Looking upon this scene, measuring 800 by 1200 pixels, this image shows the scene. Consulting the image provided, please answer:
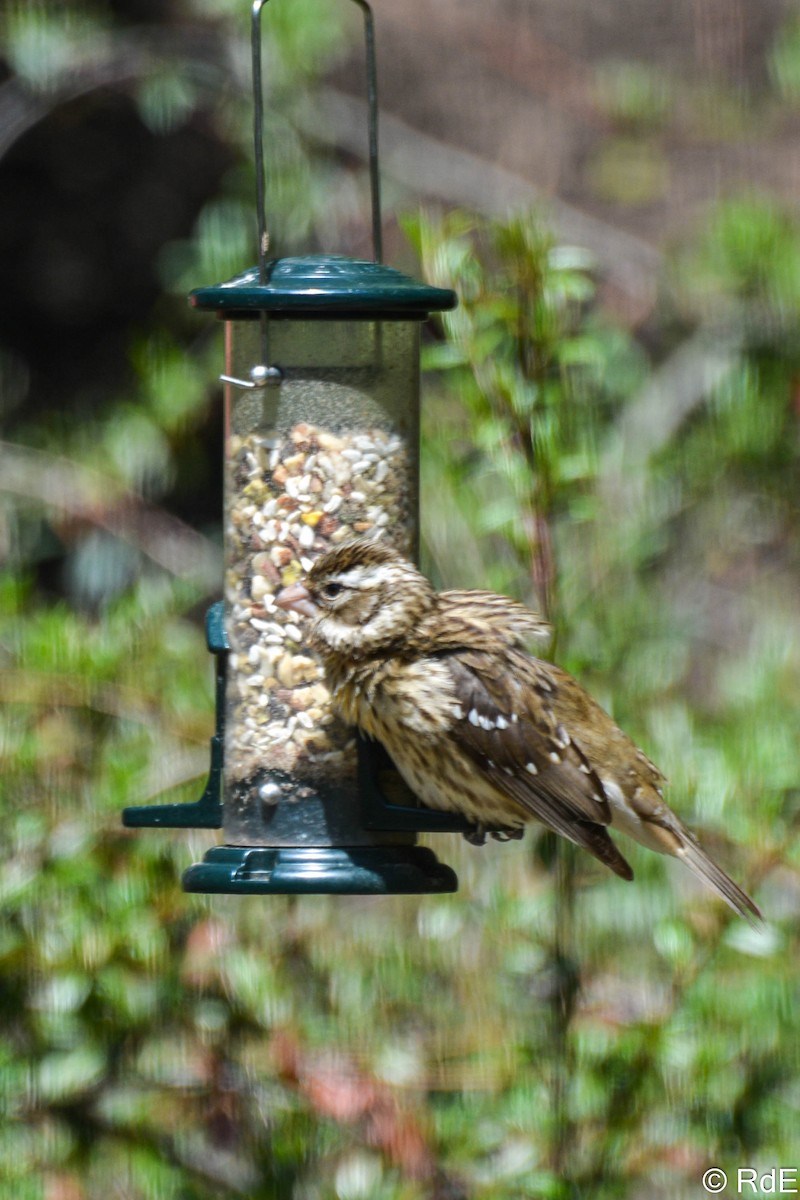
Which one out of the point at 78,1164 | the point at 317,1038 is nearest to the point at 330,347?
the point at 317,1038

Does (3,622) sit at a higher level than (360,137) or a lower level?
lower

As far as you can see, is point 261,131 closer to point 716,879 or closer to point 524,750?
point 524,750

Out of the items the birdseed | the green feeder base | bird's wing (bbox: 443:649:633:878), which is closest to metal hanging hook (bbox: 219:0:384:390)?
the birdseed

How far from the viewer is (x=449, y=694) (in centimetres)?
471

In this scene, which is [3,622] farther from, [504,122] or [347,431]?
[504,122]

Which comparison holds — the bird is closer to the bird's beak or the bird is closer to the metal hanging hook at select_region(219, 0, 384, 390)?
the bird's beak

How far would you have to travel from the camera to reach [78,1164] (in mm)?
Result: 5746

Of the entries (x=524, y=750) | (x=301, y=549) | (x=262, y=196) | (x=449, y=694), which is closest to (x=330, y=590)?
(x=301, y=549)

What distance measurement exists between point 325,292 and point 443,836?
2.17 metres

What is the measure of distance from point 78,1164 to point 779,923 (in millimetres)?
2070

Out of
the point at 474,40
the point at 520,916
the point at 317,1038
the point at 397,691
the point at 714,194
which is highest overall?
the point at 474,40

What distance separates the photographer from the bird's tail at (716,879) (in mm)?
5031

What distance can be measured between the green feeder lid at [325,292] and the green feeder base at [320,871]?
4.04ft

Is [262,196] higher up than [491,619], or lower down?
higher up
